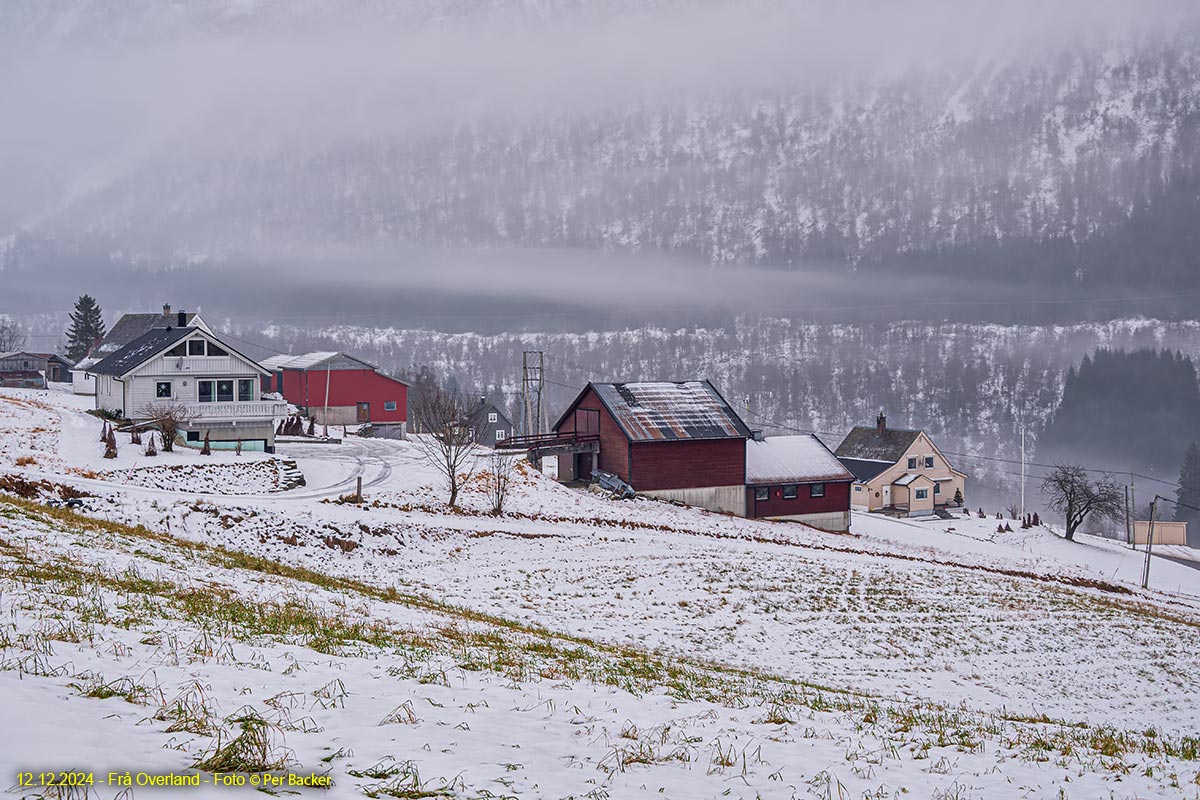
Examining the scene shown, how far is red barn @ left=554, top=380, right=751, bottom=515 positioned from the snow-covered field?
12556mm

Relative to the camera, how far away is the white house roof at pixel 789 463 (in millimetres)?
57625

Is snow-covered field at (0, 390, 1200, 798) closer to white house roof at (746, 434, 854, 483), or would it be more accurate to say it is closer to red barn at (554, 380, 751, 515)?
red barn at (554, 380, 751, 515)

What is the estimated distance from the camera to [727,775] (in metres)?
8.67

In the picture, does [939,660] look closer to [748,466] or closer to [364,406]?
[748,466]

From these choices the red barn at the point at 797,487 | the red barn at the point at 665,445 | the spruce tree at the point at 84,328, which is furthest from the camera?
the spruce tree at the point at 84,328

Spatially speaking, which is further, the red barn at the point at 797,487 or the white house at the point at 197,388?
the red barn at the point at 797,487

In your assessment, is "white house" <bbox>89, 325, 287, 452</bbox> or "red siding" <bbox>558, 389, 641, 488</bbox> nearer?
"red siding" <bbox>558, 389, 641, 488</bbox>

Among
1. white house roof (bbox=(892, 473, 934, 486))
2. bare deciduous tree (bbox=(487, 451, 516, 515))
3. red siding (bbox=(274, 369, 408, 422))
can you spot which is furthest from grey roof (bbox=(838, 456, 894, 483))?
red siding (bbox=(274, 369, 408, 422))

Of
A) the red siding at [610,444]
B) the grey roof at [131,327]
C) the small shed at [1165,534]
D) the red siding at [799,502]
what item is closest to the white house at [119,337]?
the grey roof at [131,327]

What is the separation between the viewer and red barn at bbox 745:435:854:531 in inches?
2250

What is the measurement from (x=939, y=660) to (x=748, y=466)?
117ft

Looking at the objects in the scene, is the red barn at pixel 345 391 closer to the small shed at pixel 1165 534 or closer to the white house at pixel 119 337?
the white house at pixel 119 337

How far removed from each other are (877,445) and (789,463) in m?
34.4

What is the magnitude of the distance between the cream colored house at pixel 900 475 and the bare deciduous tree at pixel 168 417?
60675mm
